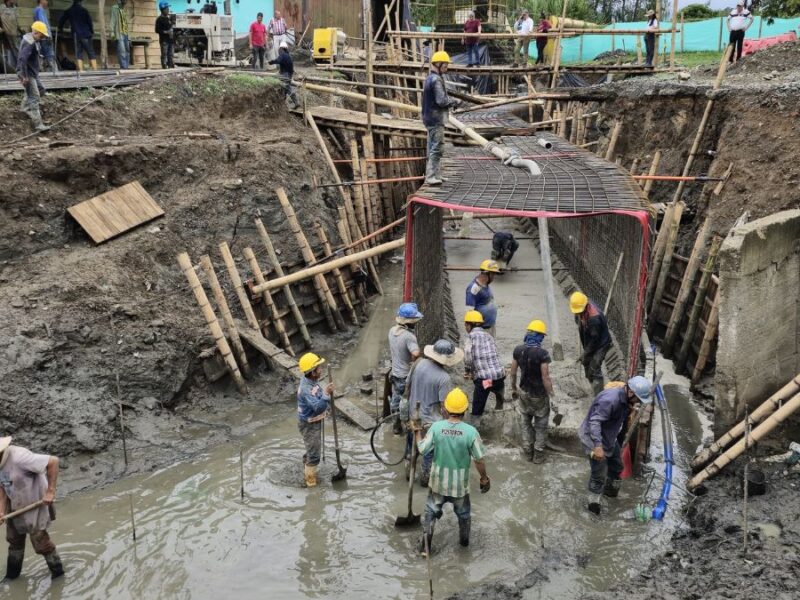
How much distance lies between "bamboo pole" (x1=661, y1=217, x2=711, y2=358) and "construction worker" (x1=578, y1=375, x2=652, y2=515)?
4.08 meters

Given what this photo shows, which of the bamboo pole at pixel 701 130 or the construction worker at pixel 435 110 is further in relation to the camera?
the bamboo pole at pixel 701 130

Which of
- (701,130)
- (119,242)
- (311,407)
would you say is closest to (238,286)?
(119,242)

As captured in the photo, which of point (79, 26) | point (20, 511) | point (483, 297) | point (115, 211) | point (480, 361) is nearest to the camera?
point (20, 511)

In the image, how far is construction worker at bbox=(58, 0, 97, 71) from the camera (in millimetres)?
16875

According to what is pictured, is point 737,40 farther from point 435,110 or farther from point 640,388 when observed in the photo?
point 640,388

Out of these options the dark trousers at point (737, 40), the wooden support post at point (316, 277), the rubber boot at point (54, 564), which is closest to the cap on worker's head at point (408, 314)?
the wooden support post at point (316, 277)

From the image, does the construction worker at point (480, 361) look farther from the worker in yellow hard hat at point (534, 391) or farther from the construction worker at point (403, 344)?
the construction worker at point (403, 344)

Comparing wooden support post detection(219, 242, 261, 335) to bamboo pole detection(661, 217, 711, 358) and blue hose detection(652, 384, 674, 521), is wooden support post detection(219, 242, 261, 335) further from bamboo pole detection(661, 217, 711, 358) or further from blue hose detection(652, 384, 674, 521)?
bamboo pole detection(661, 217, 711, 358)

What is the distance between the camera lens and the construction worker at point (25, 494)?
6141 mm

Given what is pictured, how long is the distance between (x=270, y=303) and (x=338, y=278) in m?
1.88

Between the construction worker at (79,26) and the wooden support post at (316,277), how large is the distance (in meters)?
8.25

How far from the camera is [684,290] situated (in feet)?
35.9

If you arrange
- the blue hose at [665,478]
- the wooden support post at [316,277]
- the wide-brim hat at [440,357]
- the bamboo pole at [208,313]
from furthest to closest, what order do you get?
the wooden support post at [316,277] < the bamboo pole at [208,313] < the wide-brim hat at [440,357] < the blue hose at [665,478]

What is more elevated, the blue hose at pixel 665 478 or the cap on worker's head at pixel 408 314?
the cap on worker's head at pixel 408 314
